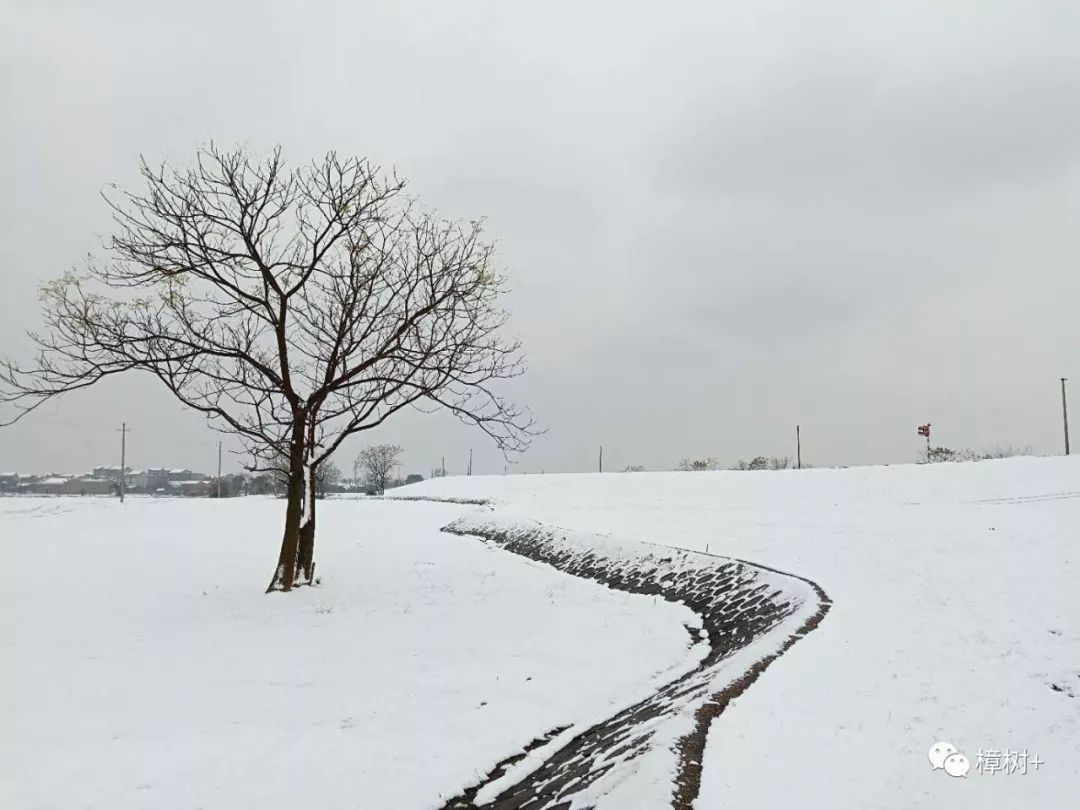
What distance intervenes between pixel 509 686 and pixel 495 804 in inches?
138

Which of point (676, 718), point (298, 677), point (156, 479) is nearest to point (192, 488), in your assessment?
point (156, 479)

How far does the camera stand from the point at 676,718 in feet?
23.7

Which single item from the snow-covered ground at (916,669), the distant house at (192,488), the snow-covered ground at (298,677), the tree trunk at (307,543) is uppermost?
the tree trunk at (307,543)

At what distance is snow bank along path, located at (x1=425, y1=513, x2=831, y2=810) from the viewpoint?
580cm

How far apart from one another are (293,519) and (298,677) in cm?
600

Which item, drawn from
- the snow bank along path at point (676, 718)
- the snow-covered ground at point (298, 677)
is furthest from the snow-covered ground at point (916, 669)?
the snow-covered ground at point (298, 677)

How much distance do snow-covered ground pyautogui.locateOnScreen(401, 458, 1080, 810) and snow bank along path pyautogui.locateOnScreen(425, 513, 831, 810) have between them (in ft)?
1.01

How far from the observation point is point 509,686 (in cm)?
980

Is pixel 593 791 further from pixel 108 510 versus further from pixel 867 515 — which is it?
pixel 108 510

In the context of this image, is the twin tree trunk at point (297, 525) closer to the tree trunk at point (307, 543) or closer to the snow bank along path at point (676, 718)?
the tree trunk at point (307, 543)

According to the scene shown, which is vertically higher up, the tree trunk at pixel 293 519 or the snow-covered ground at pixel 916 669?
the tree trunk at pixel 293 519

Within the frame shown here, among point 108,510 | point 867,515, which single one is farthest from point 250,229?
point 108,510

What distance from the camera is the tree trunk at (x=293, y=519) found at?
15445 millimetres

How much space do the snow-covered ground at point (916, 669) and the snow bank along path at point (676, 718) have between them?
307mm
